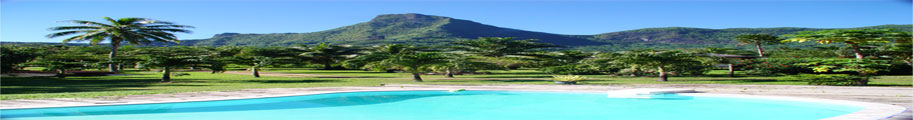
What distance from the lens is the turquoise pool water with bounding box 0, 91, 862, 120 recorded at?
7582 mm

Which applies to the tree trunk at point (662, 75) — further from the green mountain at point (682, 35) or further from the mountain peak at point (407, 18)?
the mountain peak at point (407, 18)

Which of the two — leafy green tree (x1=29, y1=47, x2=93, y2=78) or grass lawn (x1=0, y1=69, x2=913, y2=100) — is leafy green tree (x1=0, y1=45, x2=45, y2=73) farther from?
grass lawn (x1=0, y1=69, x2=913, y2=100)

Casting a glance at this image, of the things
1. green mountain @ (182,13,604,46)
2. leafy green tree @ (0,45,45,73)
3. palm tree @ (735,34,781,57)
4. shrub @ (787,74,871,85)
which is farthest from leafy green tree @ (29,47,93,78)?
green mountain @ (182,13,604,46)

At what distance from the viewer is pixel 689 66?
17953 mm

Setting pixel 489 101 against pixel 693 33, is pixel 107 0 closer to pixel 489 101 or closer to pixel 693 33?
pixel 489 101

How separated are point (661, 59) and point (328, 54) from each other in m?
28.4

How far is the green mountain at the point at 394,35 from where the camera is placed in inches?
4419

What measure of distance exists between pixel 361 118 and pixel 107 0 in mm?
5223

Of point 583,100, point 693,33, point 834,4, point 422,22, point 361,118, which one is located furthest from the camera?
point 422,22

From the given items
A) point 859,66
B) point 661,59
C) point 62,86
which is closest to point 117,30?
point 62,86

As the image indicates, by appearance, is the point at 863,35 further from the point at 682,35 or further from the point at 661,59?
the point at 682,35

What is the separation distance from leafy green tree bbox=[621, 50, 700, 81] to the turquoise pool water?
25.1ft

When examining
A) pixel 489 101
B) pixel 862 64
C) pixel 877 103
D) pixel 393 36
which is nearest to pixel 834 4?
pixel 862 64

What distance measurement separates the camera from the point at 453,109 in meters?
9.44
